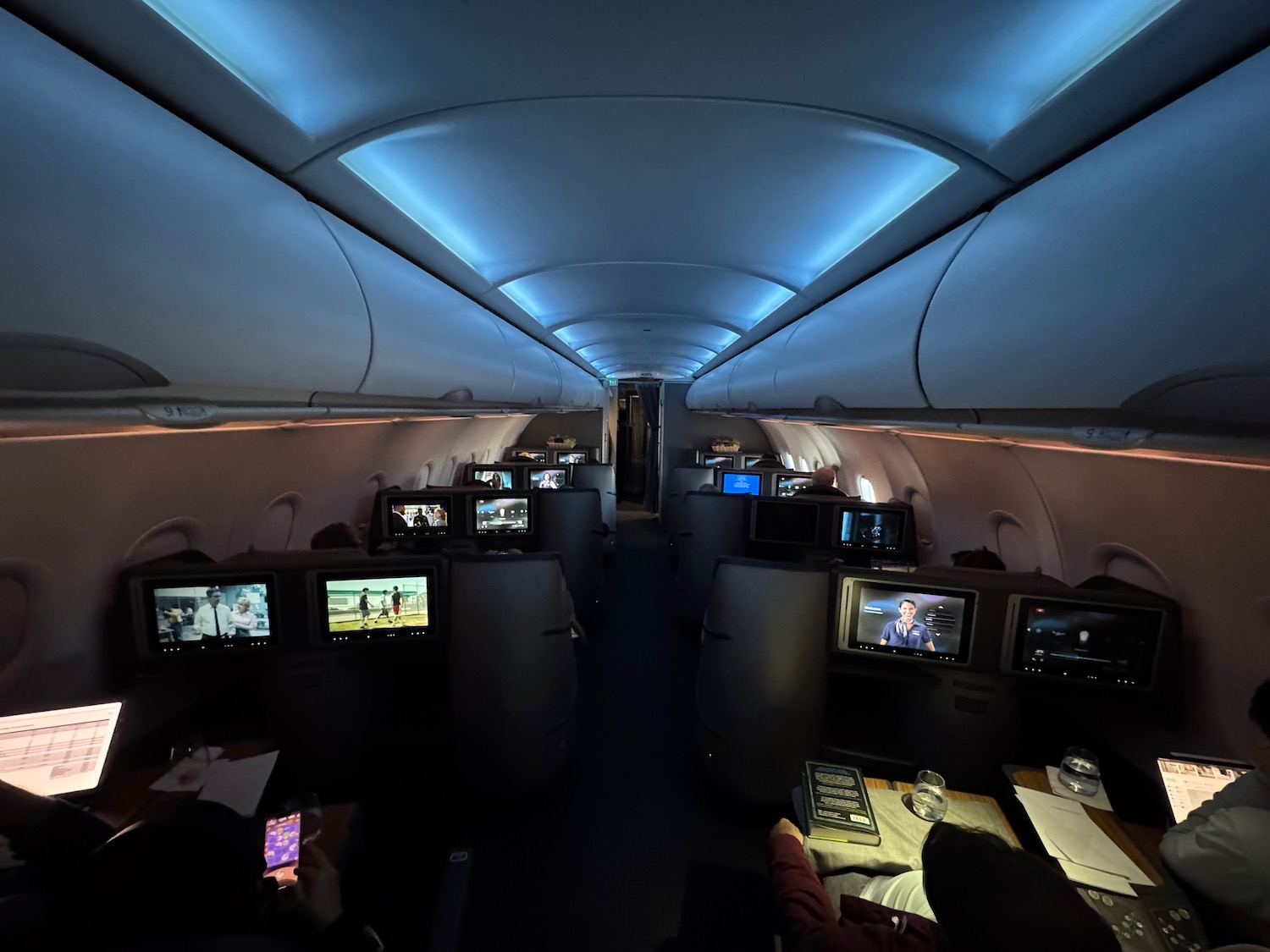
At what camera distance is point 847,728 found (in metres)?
3.75

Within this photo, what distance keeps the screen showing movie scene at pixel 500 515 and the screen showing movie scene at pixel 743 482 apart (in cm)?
331

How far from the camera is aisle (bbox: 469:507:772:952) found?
9.56 ft

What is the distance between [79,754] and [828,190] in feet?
12.8

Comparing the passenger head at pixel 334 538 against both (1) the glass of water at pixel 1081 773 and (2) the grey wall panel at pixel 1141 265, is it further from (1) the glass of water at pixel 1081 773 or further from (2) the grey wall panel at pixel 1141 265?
(1) the glass of water at pixel 1081 773

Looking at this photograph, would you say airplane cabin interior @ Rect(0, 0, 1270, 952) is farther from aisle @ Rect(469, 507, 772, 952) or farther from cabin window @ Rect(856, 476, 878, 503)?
cabin window @ Rect(856, 476, 878, 503)

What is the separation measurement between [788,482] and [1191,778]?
6.48 meters

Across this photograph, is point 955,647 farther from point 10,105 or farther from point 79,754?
point 79,754

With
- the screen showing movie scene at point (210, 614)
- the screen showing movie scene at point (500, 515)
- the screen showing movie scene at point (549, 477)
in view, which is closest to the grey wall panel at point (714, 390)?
the screen showing movie scene at point (549, 477)

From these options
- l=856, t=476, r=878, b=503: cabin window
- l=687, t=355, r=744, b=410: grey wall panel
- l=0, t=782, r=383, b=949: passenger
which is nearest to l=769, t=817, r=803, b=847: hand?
l=0, t=782, r=383, b=949: passenger

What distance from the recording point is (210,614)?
3.14 metres

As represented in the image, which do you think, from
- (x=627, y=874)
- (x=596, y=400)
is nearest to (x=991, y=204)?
(x=627, y=874)

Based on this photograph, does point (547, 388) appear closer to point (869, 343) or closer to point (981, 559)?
point (869, 343)

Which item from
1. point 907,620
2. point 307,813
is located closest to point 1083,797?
point 907,620

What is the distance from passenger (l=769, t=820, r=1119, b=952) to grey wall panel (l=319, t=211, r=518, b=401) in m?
2.36
